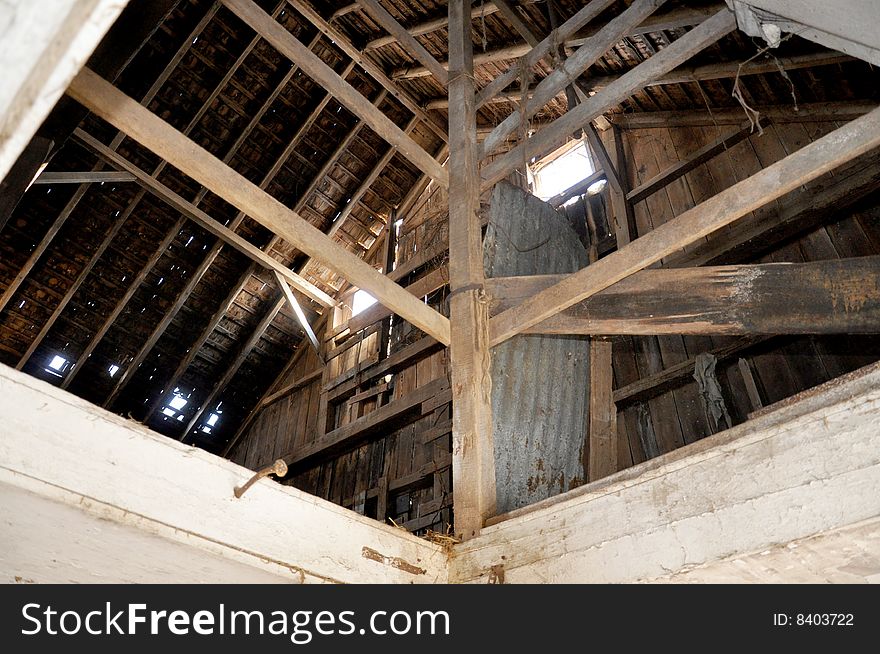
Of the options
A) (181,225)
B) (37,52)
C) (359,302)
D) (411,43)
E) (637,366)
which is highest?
(181,225)

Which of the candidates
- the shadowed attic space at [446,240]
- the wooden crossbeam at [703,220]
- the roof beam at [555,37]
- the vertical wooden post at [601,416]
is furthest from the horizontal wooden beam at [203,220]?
the wooden crossbeam at [703,220]

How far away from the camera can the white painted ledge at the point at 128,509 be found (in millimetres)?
1698

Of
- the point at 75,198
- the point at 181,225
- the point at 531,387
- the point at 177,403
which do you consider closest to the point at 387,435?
the point at 177,403

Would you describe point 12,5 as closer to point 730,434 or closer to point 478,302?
point 730,434

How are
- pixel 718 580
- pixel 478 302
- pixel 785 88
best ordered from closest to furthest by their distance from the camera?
pixel 718 580
pixel 478 302
pixel 785 88

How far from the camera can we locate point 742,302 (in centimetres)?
273

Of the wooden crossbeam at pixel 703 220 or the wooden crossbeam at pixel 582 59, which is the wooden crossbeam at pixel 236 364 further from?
the wooden crossbeam at pixel 703 220

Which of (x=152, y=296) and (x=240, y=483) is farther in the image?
(x=152, y=296)

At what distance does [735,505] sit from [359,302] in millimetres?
7072

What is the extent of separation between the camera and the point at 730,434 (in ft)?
6.65

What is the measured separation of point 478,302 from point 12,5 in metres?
2.66

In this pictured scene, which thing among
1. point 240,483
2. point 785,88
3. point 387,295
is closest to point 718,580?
point 240,483

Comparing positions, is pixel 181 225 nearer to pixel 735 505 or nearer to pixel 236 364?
pixel 236 364

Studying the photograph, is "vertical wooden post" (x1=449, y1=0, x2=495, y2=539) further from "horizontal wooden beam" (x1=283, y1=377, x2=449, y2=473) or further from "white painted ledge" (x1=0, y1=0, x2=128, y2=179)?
"horizontal wooden beam" (x1=283, y1=377, x2=449, y2=473)
